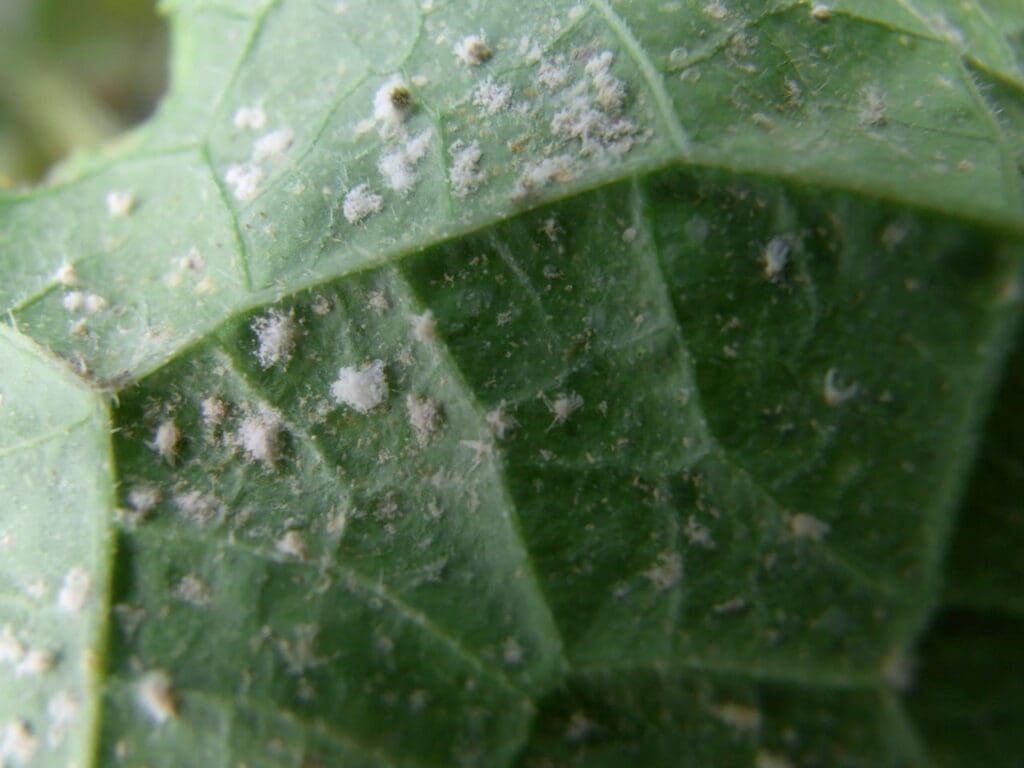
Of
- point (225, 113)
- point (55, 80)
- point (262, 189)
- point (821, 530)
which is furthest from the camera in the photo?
point (55, 80)

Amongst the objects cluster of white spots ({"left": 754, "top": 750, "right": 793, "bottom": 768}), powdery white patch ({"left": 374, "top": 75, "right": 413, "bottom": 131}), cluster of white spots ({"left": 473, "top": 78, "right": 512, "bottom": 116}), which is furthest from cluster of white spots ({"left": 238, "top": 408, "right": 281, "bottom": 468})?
cluster of white spots ({"left": 754, "top": 750, "right": 793, "bottom": 768})

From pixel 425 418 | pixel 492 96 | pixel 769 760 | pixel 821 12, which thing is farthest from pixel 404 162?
pixel 769 760

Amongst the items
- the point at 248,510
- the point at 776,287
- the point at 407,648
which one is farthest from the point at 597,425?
the point at 248,510

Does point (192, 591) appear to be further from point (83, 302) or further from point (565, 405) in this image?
point (565, 405)

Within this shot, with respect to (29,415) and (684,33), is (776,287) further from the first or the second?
(29,415)

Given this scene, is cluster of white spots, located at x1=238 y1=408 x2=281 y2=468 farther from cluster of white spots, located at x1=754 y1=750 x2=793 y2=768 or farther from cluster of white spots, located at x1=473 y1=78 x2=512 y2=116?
cluster of white spots, located at x1=754 y1=750 x2=793 y2=768
